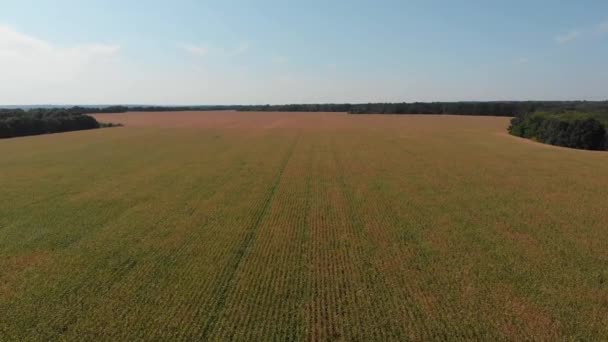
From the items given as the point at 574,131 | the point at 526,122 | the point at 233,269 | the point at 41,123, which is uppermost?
the point at 526,122

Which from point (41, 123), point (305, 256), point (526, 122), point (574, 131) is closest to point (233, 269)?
point (305, 256)

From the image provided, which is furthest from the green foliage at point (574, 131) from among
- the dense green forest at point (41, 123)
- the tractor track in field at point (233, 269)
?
the dense green forest at point (41, 123)

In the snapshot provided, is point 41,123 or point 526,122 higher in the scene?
point 526,122

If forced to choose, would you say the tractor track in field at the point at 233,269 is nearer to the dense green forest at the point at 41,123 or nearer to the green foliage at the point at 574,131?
the green foliage at the point at 574,131

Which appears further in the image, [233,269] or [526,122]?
[526,122]

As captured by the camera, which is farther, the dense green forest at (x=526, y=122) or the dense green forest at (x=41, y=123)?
the dense green forest at (x=41, y=123)

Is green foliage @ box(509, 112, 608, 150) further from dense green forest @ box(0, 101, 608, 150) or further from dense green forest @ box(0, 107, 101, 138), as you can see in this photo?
dense green forest @ box(0, 107, 101, 138)

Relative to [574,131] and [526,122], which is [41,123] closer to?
[526,122]
